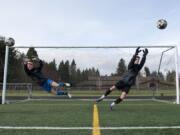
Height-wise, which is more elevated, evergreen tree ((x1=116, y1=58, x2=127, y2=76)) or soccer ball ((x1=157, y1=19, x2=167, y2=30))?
soccer ball ((x1=157, y1=19, x2=167, y2=30))

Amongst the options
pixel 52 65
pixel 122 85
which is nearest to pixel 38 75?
pixel 122 85

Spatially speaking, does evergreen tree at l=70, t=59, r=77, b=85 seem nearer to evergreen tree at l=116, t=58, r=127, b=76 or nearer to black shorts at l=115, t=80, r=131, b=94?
evergreen tree at l=116, t=58, r=127, b=76

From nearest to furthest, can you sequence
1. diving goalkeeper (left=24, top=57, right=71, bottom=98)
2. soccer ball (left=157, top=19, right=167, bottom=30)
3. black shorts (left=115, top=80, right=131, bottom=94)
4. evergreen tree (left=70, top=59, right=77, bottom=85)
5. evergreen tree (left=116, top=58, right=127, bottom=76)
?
diving goalkeeper (left=24, top=57, right=71, bottom=98) → black shorts (left=115, top=80, right=131, bottom=94) → soccer ball (left=157, top=19, right=167, bottom=30) → evergreen tree (left=116, top=58, right=127, bottom=76) → evergreen tree (left=70, top=59, right=77, bottom=85)

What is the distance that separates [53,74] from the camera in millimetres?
20781

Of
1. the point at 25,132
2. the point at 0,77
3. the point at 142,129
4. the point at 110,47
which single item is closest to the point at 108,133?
the point at 142,129

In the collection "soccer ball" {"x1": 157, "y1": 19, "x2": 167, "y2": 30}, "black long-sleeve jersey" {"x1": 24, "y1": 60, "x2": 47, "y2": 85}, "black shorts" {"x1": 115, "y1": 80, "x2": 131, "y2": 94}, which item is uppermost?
"soccer ball" {"x1": 157, "y1": 19, "x2": 167, "y2": 30}

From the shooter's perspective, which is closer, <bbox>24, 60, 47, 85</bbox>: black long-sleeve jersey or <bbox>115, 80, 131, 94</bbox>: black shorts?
<bbox>24, 60, 47, 85</bbox>: black long-sleeve jersey

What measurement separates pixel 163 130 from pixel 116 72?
14.0m

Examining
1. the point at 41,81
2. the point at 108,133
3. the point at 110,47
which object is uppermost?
the point at 110,47

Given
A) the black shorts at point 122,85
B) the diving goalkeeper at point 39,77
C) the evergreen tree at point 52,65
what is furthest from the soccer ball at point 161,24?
the evergreen tree at point 52,65

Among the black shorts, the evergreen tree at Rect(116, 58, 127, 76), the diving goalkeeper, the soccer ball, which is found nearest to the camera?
the diving goalkeeper

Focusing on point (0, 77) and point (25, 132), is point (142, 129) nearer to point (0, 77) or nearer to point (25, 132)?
point (25, 132)

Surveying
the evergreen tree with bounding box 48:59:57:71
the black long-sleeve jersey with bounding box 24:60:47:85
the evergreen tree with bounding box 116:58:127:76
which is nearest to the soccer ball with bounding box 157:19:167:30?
the evergreen tree with bounding box 116:58:127:76

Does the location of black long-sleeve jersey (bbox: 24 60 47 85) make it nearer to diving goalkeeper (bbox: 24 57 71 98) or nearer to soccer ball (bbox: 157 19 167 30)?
diving goalkeeper (bbox: 24 57 71 98)
